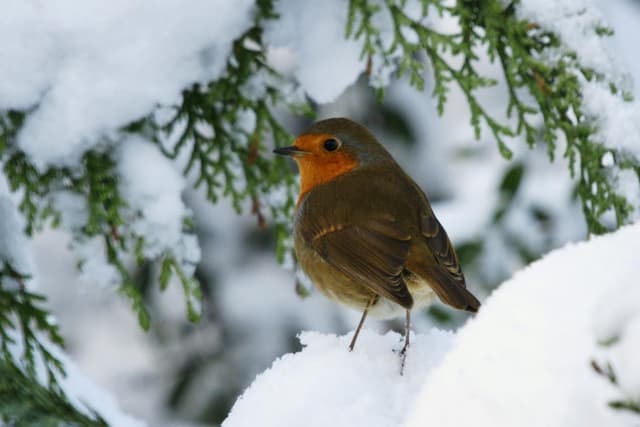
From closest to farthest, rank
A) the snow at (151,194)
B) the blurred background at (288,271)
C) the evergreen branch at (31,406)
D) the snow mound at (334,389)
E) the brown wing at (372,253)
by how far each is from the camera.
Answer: the snow mound at (334,389) → the evergreen branch at (31,406) → the brown wing at (372,253) → the snow at (151,194) → the blurred background at (288,271)

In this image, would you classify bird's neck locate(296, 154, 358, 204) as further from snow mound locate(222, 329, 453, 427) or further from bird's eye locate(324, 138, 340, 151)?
snow mound locate(222, 329, 453, 427)

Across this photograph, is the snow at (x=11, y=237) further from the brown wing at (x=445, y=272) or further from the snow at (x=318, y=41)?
the brown wing at (x=445, y=272)

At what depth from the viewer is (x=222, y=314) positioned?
5707 millimetres

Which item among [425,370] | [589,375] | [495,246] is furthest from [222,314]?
[589,375]

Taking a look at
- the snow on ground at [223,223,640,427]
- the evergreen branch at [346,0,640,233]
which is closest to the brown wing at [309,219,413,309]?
the evergreen branch at [346,0,640,233]

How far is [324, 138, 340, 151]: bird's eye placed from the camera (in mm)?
3746

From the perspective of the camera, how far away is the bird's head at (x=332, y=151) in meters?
3.72

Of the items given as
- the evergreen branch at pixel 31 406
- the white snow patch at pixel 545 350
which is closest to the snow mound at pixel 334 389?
the evergreen branch at pixel 31 406

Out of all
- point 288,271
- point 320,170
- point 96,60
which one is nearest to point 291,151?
point 320,170

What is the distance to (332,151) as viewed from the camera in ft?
12.4

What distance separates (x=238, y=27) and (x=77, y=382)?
133cm

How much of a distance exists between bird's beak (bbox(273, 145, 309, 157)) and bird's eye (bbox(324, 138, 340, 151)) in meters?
0.11

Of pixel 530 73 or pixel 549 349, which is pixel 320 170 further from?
pixel 549 349

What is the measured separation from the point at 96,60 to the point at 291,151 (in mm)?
773
